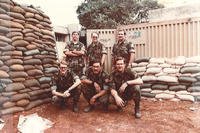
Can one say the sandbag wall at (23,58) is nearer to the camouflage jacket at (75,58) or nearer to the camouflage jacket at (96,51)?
the camouflage jacket at (75,58)

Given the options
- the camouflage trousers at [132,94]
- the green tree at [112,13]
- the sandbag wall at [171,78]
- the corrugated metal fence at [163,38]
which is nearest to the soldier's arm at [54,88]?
the camouflage trousers at [132,94]

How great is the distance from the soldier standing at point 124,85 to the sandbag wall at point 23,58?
5.32 feet

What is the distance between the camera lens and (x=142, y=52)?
7.29 meters

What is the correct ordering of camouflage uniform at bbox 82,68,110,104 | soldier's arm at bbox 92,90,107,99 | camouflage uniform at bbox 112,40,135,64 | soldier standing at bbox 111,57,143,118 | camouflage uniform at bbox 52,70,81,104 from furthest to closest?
camouflage uniform at bbox 112,40,135,64 < camouflage uniform at bbox 52,70,81,104 < camouflage uniform at bbox 82,68,110,104 < soldier's arm at bbox 92,90,107,99 < soldier standing at bbox 111,57,143,118

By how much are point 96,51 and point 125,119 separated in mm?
1834

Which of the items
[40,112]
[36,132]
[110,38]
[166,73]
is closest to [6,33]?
[40,112]

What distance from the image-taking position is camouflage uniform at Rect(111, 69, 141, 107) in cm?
527

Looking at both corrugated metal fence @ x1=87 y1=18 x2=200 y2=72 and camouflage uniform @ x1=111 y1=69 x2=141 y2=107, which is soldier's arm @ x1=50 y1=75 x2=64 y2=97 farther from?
corrugated metal fence @ x1=87 y1=18 x2=200 y2=72

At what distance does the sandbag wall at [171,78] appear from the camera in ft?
20.1

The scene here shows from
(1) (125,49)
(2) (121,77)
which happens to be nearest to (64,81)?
(2) (121,77)

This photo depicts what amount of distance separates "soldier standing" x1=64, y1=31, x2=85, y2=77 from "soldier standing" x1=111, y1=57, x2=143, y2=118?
1.12 metres

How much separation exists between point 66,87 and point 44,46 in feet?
4.15

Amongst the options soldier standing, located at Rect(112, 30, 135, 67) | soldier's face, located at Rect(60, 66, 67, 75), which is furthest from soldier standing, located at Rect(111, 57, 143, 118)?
soldier standing, located at Rect(112, 30, 135, 67)

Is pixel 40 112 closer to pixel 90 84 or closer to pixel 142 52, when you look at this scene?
pixel 90 84
